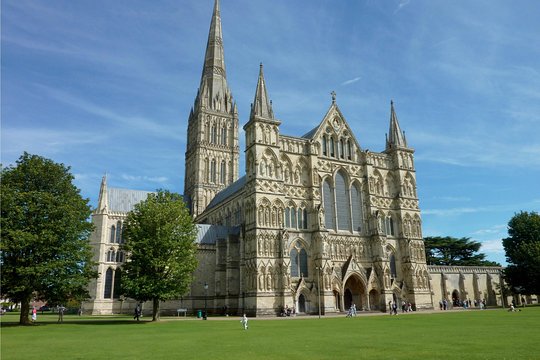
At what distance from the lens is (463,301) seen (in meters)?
61.1

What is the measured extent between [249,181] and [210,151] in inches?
1342

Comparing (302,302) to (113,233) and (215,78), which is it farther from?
(215,78)

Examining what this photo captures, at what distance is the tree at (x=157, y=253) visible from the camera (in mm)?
36906

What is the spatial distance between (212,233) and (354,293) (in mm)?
21154

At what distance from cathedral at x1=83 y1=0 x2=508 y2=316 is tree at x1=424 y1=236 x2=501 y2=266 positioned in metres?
19.0

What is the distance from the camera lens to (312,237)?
5025cm

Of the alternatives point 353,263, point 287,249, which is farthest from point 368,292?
point 287,249

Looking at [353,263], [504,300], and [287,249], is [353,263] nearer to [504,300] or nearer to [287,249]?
[287,249]

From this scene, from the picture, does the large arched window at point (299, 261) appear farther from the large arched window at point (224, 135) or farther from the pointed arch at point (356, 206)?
the large arched window at point (224, 135)

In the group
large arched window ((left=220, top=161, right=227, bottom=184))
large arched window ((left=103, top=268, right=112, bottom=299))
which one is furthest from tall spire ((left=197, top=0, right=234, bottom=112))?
large arched window ((left=103, top=268, right=112, bottom=299))

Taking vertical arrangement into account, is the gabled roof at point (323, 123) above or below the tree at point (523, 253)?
above

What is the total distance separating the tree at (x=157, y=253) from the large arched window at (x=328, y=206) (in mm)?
19435

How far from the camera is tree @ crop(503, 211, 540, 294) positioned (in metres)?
57.5

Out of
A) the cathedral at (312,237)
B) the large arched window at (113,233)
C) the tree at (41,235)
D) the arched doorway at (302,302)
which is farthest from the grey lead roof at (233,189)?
the tree at (41,235)
